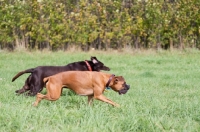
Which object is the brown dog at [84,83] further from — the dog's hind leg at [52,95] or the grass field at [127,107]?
the grass field at [127,107]

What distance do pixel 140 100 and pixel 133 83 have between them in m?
2.87

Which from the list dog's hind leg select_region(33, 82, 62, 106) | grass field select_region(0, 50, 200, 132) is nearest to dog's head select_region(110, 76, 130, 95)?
grass field select_region(0, 50, 200, 132)

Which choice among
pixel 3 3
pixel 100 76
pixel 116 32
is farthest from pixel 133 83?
pixel 3 3

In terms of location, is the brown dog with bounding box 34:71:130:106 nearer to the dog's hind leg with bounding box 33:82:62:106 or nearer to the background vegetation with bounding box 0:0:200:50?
the dog's hind leg with bounding box 33:82:62:106

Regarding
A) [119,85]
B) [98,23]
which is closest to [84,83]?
[119,85]

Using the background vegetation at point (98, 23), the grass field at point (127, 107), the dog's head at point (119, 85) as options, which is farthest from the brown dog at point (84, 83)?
the background vegetation at point (98, 23)

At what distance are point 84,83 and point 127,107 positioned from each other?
1008 millimetres

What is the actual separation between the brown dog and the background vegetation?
1156cm

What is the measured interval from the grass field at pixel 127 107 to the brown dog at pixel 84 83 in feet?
0.55

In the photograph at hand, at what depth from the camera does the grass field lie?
465 cm

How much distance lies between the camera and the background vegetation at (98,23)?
717 inches

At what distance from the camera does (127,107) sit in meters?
6.00

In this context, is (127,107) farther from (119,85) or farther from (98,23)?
(98,23)

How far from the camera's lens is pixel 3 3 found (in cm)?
1827
